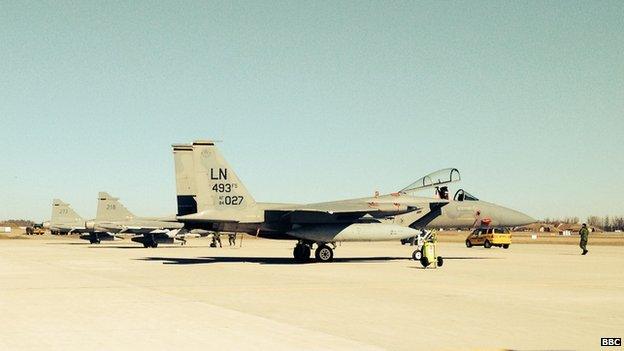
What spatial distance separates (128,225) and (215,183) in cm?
2551

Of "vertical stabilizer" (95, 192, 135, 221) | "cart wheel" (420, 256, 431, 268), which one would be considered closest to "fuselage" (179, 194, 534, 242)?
"cart wheel" (420, 256, 431, 268)

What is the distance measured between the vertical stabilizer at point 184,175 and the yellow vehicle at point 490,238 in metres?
22.6

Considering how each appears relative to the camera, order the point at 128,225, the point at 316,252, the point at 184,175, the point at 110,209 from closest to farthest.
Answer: the point at 316,252
the point at 184,175
the point at 128,225
the point at 110,209

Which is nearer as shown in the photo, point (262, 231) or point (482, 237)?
point (262, 231)

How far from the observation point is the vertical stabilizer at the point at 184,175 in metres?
29.9

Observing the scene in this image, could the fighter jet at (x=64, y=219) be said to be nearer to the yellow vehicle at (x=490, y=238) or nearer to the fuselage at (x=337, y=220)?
the yellow vehicle at (x=490, y=238)

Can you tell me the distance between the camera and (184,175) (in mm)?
29703

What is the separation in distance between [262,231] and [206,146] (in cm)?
401

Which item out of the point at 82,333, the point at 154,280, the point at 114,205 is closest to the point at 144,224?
the point at 114,205

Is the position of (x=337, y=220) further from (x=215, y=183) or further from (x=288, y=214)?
(x=215, y=183)

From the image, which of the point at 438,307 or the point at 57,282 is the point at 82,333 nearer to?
the point at 438,307

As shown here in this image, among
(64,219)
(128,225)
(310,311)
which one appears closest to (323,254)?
(310,311)

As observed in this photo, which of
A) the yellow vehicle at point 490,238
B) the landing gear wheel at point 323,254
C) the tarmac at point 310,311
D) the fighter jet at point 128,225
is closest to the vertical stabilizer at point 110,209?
the fighter jet at point 128,225

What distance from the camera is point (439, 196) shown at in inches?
1131
